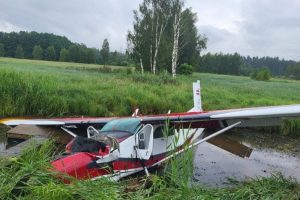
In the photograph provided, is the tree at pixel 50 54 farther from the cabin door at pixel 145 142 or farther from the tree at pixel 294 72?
the cabin door at pixel 145 142

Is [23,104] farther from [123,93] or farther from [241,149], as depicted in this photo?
[241,149]

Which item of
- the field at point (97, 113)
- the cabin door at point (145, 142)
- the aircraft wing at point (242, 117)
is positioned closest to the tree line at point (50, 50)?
the field at point (97, 113)

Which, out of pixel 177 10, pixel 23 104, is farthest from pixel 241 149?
pixel 177 10

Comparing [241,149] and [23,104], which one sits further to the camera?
[23,104]

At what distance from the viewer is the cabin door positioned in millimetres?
7689

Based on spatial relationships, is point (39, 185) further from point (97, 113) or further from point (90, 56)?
point (90, 56)

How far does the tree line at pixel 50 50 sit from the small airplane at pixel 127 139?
235 feet

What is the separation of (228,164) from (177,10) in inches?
1142

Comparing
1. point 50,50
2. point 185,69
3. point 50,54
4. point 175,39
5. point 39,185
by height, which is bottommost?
point 39,185

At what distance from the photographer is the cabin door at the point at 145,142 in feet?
25.2

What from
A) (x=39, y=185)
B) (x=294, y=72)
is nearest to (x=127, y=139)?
(x=39, y=185)

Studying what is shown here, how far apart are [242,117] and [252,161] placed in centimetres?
378

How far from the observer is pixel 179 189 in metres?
4.08

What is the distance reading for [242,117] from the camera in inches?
Result: 313
